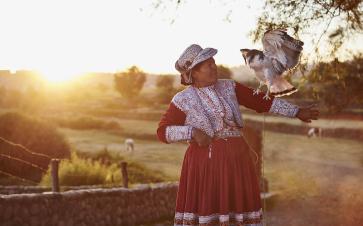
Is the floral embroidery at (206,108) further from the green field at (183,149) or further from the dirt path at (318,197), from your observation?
the green field at (183,149)

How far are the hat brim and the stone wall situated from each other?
679 centimetres

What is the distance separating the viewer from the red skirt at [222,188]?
18.3ft

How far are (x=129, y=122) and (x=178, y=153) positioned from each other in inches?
846

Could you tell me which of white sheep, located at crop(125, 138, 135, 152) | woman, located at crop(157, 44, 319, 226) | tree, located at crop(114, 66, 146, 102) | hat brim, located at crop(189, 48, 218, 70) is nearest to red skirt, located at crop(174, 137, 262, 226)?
woman, located at crop(157, 44, 319, 226)

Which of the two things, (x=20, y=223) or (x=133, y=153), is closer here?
(x=20, y=223)

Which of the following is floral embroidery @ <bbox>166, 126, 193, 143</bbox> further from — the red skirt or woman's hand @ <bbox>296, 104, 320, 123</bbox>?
woman's hand @ <bbox>296, 104, 320, 123</bbox>

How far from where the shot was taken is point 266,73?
5879 mm

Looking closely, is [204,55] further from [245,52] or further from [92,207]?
[92,207]

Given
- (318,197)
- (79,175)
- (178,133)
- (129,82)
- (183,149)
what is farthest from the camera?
(129,82)

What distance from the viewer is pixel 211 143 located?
5703 mm

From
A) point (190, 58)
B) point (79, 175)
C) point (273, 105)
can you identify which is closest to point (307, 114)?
point (273, 105)

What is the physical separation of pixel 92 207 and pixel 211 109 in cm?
764

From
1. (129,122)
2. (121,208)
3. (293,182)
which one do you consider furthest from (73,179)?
(129,122)

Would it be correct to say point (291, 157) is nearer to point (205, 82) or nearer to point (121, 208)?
point (121, 208)
